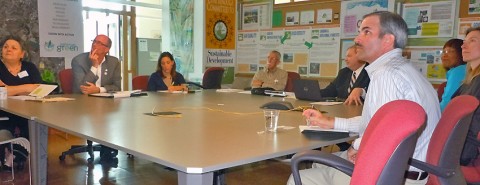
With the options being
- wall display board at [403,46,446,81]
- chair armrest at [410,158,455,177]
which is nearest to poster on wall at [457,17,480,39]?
wall display board at [403,46,446,81]

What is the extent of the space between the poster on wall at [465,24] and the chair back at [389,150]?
4.04 metres

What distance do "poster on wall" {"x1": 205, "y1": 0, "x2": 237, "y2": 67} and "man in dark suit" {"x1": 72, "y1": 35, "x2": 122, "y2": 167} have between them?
2763 mm

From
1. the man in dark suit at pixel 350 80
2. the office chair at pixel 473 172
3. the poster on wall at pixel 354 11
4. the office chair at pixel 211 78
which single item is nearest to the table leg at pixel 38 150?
the office chair at pixel 473 172

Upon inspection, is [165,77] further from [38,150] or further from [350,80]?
[38,150]

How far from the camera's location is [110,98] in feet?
10.3

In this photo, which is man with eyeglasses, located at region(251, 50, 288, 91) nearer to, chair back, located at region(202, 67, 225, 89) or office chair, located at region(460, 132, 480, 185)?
chair back, located at region(202, 67, 225, 89)

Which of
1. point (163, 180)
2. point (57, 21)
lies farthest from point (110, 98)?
point (57, 21)

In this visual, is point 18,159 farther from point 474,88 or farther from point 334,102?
point 474,88

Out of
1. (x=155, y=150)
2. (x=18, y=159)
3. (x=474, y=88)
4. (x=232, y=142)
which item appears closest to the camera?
(x=155, y=150)

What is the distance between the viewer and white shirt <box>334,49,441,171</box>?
1.54 m

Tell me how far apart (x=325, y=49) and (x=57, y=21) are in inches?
156

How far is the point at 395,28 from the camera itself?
65.5 inches

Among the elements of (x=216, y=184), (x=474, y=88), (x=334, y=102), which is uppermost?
(x=474, y=88)

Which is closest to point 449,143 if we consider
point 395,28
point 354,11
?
point 395,28
